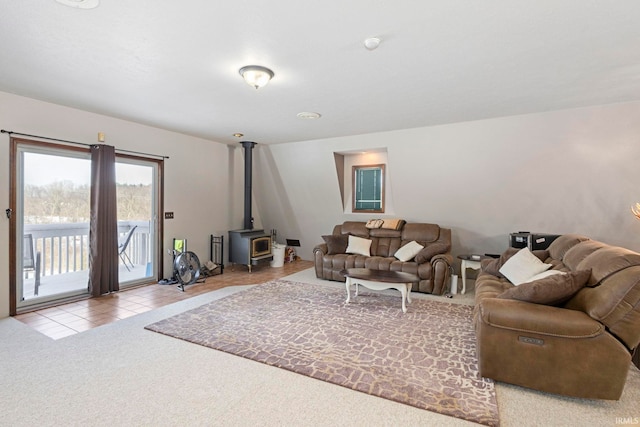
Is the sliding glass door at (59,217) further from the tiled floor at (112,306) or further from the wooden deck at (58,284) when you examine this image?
the tiled floor at (112,306)

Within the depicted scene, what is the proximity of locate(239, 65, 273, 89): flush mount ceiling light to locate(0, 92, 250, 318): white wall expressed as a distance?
9.12 feet

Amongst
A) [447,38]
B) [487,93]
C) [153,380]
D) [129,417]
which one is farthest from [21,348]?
[487,93]

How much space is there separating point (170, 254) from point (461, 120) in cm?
512

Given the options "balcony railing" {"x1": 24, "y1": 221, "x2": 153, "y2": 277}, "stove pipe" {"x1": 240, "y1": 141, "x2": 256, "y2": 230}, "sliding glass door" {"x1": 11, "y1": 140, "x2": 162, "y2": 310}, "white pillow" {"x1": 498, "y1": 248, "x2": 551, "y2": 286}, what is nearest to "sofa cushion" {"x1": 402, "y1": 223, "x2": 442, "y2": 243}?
"white pillow" {"x1": 498, "y1": 248, "x2": 551, "y2": 286}

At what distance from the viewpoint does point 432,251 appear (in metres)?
4.66

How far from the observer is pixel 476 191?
5.09m

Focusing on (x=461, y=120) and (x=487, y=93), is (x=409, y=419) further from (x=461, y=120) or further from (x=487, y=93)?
(x=461, y=120)

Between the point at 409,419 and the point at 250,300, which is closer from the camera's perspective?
the point at 409,419

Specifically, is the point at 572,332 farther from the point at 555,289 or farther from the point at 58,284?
the point at 58,284

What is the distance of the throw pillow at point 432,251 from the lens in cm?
465

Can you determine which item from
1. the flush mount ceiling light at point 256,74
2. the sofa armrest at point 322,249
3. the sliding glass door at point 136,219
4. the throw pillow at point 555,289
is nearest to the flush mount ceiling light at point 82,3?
the flush mount ceiling light at point 256,74

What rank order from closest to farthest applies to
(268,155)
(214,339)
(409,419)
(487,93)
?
(409,419) → (214,339) → (487,93) → (268,155)

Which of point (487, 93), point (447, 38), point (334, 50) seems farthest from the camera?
point (487, 93)

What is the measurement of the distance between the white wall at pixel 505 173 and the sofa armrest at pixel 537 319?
9.53 ft
